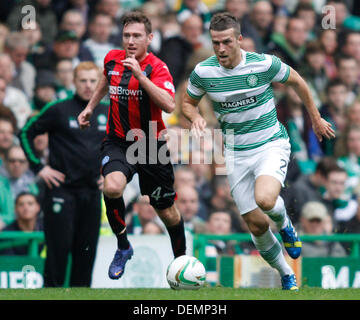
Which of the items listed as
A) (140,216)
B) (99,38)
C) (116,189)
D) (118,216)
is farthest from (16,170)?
(116,189)

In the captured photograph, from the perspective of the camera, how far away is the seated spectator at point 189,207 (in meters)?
13.7

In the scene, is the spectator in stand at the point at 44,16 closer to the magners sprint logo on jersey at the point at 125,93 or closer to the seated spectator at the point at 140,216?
the seated spectator at the point at 140,216

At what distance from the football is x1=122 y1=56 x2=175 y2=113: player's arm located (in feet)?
4.96

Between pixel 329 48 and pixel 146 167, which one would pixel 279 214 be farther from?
pixel 329 48

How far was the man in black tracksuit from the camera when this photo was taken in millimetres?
11539

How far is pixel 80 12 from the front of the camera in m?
16.1

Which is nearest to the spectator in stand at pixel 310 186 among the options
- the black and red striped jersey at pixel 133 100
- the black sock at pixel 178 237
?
the black sock at pixel 178 237

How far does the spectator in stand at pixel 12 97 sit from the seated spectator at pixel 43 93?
133 millimetres

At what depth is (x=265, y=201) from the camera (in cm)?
937

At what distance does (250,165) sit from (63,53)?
5.88 m

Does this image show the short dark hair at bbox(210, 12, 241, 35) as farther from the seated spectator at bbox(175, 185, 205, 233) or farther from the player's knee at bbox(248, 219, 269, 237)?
the seated spectator at bbox(175, 185, 205, 233)

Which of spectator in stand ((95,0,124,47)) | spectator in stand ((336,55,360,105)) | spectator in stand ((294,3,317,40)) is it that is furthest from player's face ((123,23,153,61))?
spectator in stand ((294,3,317,40))

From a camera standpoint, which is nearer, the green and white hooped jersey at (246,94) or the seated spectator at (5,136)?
the green and white hooped jersey at (246,94)
